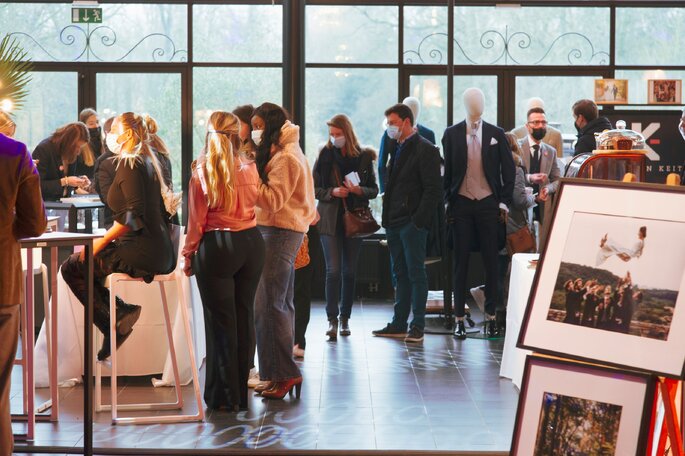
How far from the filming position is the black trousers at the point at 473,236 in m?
7.71

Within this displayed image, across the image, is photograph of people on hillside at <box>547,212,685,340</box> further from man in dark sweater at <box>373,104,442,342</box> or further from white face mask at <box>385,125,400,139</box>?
white face mask at <box>385,125,400,139</box>

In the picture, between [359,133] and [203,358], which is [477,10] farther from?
[203,358]

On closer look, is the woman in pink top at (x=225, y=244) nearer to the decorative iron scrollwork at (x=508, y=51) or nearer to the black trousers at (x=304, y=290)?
the black trousers at (x=304, y=290)

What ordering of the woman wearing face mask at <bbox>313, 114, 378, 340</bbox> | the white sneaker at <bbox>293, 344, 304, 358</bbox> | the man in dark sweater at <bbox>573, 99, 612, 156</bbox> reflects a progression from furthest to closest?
the man in dark sweater at <bbox>573, 99, 612, 156</bbox>
the woman wearing face mask at <bbox>313, 114, 378, 340</bbox>
the white sneaker at <bbox>293, 344, 304, 358</bbox>

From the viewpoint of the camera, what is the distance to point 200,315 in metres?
6.69

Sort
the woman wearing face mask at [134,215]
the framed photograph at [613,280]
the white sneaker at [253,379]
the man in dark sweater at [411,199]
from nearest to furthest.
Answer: the framed photograph at [613,280] < the woman wearing face mask at [134,215] < the white sneaker at [253,379] < the man in dark sweater at [411,199]

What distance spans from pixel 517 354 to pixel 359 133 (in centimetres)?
496

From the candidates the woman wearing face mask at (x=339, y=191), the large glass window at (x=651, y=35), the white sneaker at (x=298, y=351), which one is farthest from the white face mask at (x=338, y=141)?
the large glass window at (x=651, y=35)

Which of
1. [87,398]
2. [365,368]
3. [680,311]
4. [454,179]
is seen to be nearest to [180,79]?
[454,179]

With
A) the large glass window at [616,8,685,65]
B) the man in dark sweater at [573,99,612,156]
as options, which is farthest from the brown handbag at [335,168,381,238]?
the large glass window at [616,8,685,65]

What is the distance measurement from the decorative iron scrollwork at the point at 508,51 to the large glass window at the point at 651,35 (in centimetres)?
28

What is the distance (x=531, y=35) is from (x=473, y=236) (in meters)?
3.44

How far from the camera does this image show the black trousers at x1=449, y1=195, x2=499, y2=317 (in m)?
7.71

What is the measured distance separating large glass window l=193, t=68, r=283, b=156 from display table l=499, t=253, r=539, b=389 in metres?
4.88
